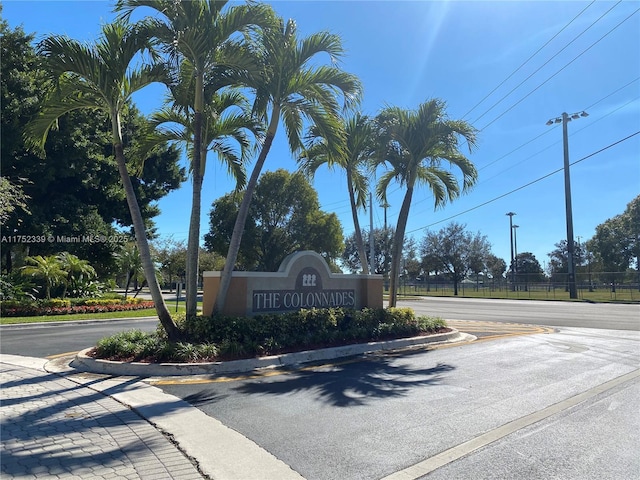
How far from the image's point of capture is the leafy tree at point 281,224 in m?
39.8

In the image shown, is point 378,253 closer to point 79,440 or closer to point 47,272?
point 47,272

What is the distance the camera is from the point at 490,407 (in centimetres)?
602

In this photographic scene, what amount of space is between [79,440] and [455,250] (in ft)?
197

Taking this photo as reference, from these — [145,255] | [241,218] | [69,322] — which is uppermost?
[241,218]

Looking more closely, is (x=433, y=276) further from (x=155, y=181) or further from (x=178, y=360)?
(x=178, y=360)

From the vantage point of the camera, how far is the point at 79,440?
471 cm

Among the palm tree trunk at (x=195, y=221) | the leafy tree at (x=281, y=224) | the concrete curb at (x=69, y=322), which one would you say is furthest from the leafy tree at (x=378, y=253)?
the palm tree trunk at (x=195, y=221)

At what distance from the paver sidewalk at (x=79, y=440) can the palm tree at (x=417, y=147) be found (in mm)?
9687

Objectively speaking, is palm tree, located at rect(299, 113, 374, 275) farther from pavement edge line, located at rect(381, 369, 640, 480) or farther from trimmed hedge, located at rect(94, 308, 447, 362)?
pavement edge line, located at rect(381, 369, 640, 480)

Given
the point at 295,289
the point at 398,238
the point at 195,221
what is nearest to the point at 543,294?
the point at 398,238

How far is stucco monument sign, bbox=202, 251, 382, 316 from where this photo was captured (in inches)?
412

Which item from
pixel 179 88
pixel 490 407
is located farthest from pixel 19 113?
pixel 490 407

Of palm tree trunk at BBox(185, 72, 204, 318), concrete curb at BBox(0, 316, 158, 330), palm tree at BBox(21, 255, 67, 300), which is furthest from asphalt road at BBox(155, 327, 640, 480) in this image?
palm tree at BBox(21, 255, 67, 300)

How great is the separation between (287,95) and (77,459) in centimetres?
823
